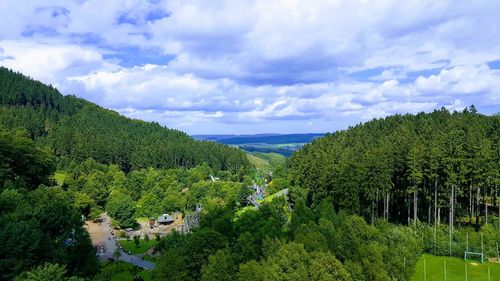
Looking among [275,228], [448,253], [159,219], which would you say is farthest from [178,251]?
[159,219]

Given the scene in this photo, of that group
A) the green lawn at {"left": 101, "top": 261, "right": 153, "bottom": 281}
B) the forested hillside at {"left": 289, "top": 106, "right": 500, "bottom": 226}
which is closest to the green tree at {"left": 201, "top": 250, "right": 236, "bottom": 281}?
the green lawn at {"left": 101, "top": 261, "right": 153, "bottom": 281}

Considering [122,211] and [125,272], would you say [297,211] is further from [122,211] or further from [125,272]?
[122,211]

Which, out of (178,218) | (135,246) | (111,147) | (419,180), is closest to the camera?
(419,180)

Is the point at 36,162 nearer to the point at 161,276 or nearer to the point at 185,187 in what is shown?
the point at 161,276

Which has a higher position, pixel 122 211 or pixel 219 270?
pixel 219 270

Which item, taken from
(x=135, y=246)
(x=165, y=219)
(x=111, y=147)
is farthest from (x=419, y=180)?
(x=111, y=147)

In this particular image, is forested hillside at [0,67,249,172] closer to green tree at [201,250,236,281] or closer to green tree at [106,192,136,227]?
green tree at [106,192,136,227]
